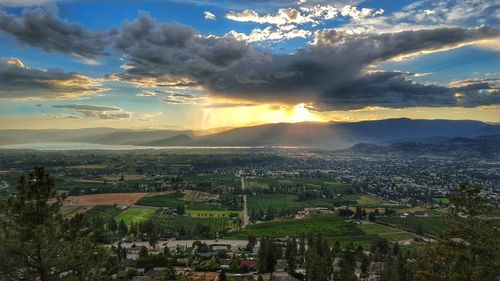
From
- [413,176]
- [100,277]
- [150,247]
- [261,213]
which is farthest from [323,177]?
[100,277]

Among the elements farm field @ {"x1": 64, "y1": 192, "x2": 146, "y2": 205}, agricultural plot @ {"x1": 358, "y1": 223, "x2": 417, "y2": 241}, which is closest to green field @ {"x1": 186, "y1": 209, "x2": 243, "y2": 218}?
farm field @ {"x1": 64, "y1": 192, "x2": 146, "y2": 205}

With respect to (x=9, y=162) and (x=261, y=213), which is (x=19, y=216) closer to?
(x=261, y=213)

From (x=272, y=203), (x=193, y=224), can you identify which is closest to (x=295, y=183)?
(x=272, y=203)

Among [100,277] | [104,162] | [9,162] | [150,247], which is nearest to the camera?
[100,277]

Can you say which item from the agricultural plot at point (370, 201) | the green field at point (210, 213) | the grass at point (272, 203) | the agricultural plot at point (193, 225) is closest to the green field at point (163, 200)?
the green field at point (210, 213)

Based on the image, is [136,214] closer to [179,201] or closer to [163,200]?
[163,200]

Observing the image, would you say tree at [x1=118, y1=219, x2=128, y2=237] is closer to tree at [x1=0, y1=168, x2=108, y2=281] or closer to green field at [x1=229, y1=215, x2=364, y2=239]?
Answer: green field at [x1=229, y1=215, x2=364, y2=239]
